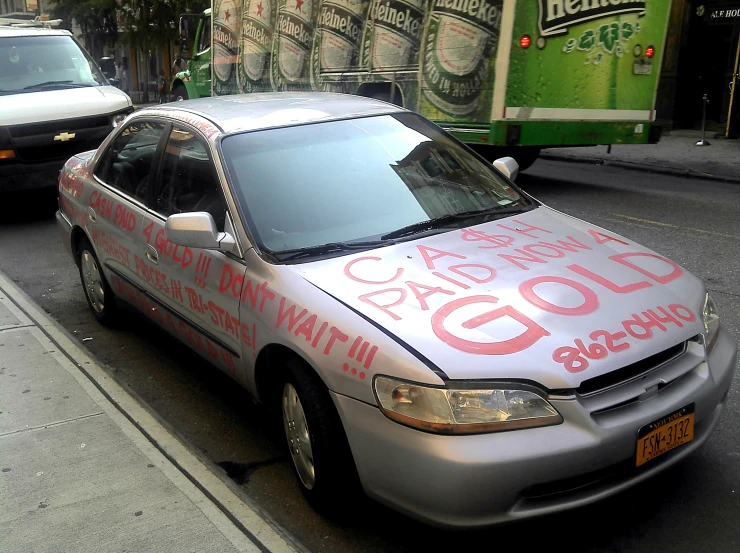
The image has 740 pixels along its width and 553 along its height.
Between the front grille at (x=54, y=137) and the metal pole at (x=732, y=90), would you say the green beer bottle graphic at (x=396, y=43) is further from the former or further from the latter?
the metal pole at (x=732, y=90)

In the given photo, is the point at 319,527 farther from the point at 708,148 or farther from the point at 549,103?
the point at 708,148

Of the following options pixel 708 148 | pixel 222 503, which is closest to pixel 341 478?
pixel 222 503

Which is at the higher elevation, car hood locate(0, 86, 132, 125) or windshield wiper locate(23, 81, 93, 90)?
windshield wiper locate(23, 81, 93, 90)

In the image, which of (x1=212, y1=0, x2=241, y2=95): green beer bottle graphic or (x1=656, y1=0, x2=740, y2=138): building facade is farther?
(x1=656, y1=0, x2=740, y2=138): building facade

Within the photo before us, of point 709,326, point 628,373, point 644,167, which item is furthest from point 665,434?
point 644,167

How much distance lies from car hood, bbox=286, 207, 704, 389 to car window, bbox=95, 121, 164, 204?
1797 mm

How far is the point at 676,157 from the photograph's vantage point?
571 inches

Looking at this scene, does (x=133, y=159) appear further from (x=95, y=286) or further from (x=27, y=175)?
(x=27, y=175)

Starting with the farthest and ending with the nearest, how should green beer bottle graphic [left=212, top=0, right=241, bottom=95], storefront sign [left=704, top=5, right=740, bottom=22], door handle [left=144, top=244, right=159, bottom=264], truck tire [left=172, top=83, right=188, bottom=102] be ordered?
1. truck tire [left=172, top=83, right=188, bottom=102]
2. storefront sign [left=704, top=5, right=740, bottom=22]
3. green beer bottle graphic [left=212, top=0, right=241, bottom=95]
4. door handle [left=144, top=244, right=159, bottom=264]

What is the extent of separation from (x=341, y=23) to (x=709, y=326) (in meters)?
9.78

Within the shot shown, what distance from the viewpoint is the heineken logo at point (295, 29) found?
13023 millimetres

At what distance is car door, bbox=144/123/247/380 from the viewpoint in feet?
12.4

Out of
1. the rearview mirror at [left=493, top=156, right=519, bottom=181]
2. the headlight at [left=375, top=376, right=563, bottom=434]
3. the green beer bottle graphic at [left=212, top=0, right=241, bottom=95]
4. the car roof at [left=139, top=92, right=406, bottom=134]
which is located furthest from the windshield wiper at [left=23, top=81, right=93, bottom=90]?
the headlight at [left=375, top=376, right=563, bottom=434]

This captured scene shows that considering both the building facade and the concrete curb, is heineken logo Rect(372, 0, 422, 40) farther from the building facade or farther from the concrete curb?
the building facade
